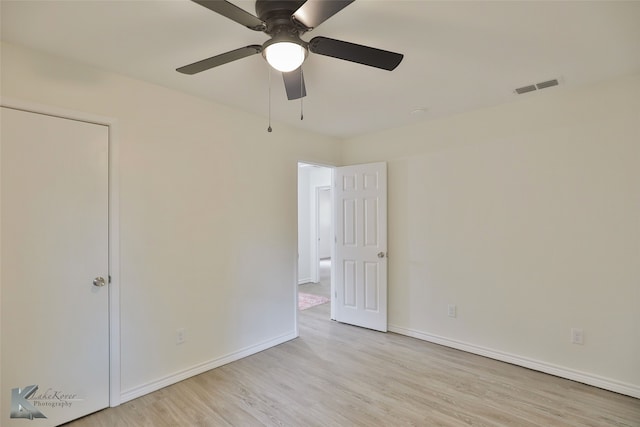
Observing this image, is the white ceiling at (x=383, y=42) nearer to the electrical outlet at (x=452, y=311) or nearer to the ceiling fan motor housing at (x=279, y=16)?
the ceiling fan motor housing at (x=279, y=16)

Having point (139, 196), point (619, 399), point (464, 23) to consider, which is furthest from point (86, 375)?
point (619, 399)

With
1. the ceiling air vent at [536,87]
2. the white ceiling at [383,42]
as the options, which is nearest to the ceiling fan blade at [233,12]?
the white ceiling at [383,42]

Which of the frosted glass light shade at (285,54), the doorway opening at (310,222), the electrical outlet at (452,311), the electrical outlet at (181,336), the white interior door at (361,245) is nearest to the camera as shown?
the frosted glass light shade at (285,54)

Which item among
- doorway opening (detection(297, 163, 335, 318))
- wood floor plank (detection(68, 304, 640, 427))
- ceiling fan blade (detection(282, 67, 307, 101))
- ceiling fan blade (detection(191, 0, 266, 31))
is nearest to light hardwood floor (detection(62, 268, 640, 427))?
wood floor plank (detection(68, 304, 640, 427))

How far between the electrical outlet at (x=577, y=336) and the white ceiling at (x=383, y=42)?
2107mm

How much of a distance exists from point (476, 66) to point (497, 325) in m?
2.44

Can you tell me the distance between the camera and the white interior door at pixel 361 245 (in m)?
3.88

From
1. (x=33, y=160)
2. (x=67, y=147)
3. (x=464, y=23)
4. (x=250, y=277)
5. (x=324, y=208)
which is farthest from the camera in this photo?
(x=324, y=208)

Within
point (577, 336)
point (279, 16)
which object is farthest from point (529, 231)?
point (279, 16)

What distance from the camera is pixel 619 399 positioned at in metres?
2.39

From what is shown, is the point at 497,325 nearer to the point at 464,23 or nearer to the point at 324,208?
the point at 464,23

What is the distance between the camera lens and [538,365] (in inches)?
112

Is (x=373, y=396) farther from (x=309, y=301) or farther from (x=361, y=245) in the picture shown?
(x=309, y=301)

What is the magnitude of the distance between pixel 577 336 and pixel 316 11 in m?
3.25
